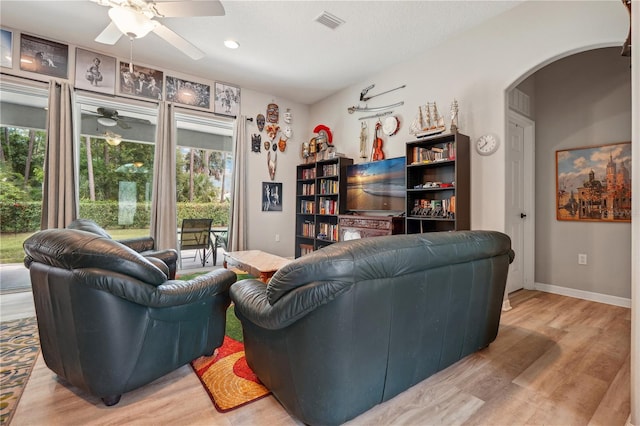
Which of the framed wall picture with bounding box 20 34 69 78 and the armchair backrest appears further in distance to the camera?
the armchair backrest

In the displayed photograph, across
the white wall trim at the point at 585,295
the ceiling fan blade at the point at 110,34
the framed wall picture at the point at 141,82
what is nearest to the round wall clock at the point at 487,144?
the white wall trim at the point at 585,295

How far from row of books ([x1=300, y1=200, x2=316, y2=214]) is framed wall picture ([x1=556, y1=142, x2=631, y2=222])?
11.7 feet

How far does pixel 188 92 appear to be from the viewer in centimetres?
459

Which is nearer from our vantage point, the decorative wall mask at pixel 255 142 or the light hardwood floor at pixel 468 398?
the light hardwood floor at pixel 468 398

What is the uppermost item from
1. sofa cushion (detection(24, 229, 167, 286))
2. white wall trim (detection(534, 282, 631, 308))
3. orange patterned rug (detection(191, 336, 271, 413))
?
sofa cushion (detection(24, 229, 167, 286))

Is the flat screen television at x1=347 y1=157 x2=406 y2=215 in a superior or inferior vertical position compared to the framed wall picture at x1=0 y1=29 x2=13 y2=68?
inferior

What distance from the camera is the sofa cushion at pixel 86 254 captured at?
138 cm

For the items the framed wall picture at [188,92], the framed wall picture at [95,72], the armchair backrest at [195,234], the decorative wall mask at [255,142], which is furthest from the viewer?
the decorative wall mask at [255,142]

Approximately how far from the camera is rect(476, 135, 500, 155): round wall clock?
3.13 m

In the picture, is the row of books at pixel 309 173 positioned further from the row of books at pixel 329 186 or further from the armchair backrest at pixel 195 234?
the armchair backrest at pixel 195 234

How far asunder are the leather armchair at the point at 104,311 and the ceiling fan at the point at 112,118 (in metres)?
3.20

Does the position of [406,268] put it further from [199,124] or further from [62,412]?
[199,124]

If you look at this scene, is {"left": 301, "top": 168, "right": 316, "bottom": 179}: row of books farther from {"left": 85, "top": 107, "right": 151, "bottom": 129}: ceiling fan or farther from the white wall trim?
the white wall trim

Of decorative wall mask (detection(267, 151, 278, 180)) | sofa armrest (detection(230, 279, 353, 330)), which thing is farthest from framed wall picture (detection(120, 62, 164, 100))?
sofa armrest (detection(230, 279, 353, 330))
